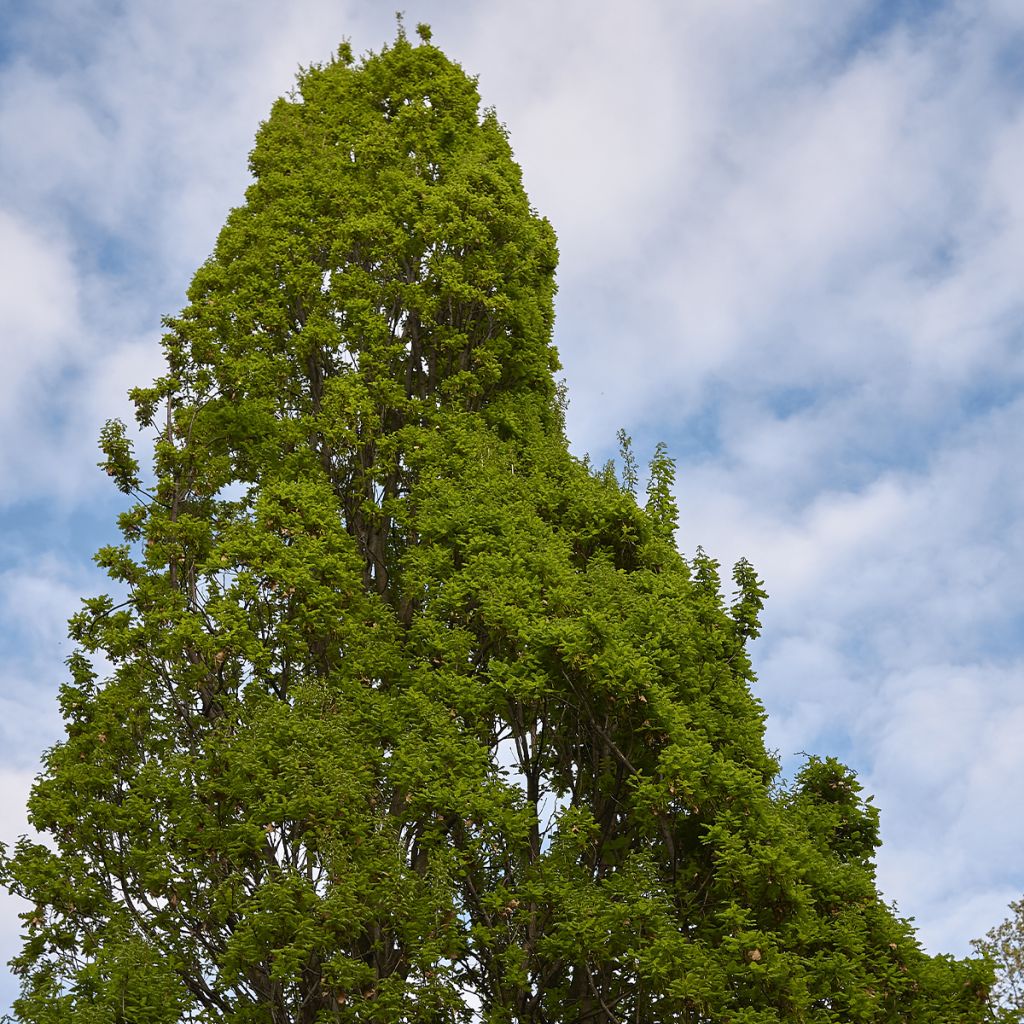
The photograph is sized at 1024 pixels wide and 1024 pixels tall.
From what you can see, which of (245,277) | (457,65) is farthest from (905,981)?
(457,65)

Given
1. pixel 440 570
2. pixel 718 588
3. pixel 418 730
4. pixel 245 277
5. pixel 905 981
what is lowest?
pixel 905 981

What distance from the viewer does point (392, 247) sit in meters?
16.1

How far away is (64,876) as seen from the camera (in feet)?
38.6

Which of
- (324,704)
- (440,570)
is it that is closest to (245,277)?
(440,570)

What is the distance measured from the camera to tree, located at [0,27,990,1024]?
10.2m

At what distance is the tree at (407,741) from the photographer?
33.6ft

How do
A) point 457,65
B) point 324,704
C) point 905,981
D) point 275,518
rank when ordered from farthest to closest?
point 457,65 < point 275,518 < point 324,704 < point 905,981

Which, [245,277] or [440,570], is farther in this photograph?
[245,277]

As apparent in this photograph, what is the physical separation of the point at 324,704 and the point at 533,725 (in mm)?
2284

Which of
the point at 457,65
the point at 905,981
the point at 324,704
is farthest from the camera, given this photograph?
the point at 457,65

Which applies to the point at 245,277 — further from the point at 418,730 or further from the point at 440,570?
the point at 418,730

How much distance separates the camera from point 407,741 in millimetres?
11117

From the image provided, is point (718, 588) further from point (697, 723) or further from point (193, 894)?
point (193, 894)

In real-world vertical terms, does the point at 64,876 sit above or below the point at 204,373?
below
